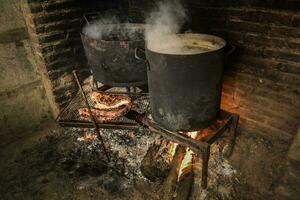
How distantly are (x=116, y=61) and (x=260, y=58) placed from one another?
64.6 inches

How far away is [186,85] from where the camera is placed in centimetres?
238

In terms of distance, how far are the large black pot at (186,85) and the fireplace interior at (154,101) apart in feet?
0.04

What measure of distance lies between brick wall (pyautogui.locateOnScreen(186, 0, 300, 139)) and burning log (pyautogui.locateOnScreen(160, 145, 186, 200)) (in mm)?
1095

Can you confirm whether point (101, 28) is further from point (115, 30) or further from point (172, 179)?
point (172, 179)

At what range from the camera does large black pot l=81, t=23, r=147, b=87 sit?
301cm

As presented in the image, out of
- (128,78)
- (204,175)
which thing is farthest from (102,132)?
(204,175)

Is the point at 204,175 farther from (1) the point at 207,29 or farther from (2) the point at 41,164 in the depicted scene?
(2) the point at 41,164

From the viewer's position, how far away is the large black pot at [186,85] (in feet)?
7.45

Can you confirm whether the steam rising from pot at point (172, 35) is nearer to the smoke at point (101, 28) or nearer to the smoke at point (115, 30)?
the smoke at point (115, 30)

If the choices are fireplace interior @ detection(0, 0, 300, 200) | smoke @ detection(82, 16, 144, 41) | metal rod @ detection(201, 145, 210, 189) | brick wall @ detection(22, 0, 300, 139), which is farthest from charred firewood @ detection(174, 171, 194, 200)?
smoke @ detection(82, 16, 144, 41)

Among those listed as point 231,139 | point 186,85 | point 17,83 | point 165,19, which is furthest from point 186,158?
point 17,83

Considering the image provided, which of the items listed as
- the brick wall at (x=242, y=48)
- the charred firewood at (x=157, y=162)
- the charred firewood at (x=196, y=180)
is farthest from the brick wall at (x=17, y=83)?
the charred firewood at (x=196, y=180)

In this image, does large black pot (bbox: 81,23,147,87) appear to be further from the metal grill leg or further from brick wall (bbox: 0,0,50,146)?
the metal grill leg

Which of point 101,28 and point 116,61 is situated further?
point 101,28
